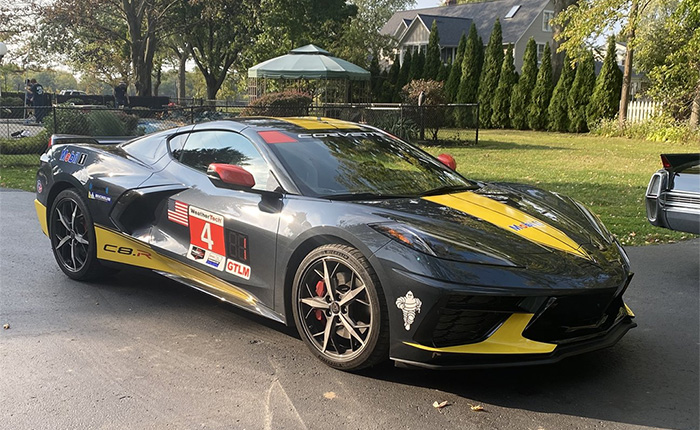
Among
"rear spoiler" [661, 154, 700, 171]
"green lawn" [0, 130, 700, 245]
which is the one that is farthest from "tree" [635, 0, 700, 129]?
"rear spoiler" [661, 154, 700, 171]

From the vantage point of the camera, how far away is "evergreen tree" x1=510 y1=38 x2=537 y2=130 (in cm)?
3064

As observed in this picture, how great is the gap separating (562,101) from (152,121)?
20.1 metres

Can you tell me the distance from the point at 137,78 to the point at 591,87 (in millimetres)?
20934

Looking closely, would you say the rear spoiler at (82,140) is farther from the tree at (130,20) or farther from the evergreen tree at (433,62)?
the evergreen tree at (433,62)

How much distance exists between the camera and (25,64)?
35344mm

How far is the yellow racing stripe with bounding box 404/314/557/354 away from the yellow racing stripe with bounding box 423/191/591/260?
56cm

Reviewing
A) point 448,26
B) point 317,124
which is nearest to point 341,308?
point 317,124

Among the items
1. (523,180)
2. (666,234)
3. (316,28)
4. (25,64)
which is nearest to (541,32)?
(316,28)

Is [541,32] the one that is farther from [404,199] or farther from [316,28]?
[404,199]

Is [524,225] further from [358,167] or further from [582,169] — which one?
[582,169]

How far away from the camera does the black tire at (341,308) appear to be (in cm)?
340

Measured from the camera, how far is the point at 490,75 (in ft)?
107

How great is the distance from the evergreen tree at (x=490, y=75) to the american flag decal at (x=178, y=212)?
28.9 metres

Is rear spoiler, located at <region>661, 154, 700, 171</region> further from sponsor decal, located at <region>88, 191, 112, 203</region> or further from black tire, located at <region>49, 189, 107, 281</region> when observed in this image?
black tire, located at <region>49, 189, 107, 281</region>
